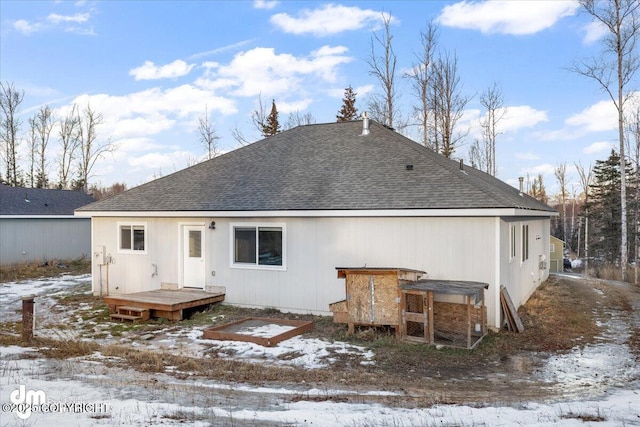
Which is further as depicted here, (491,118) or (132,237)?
(491,118)

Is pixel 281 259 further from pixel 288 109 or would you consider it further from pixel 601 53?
pixel 288 109

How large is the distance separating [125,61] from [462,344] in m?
20.8

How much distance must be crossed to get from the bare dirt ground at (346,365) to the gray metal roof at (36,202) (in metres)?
12.9

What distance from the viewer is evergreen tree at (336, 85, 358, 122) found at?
1304 inches

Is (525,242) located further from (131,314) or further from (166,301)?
(131,314)

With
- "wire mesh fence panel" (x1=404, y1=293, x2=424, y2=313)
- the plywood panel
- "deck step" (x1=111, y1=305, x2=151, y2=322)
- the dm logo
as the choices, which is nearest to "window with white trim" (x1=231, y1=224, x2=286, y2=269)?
"deck step" (x1=111, y1=305, x2=151, y2=322)

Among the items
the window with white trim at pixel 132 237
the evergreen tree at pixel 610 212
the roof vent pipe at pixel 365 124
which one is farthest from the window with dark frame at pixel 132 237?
the evergreen tree at pixel 610 212

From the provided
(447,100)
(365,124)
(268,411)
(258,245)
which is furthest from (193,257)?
(447,100)

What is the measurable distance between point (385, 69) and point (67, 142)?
98.6ft

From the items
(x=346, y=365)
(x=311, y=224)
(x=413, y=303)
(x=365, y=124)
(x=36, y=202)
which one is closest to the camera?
(x=346, y=365)

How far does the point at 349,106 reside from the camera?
109ft

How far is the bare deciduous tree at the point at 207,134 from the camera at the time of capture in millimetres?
34625

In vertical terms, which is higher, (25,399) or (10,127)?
(10,127)

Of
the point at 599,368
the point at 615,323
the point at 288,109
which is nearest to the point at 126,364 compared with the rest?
the point at 599,368
